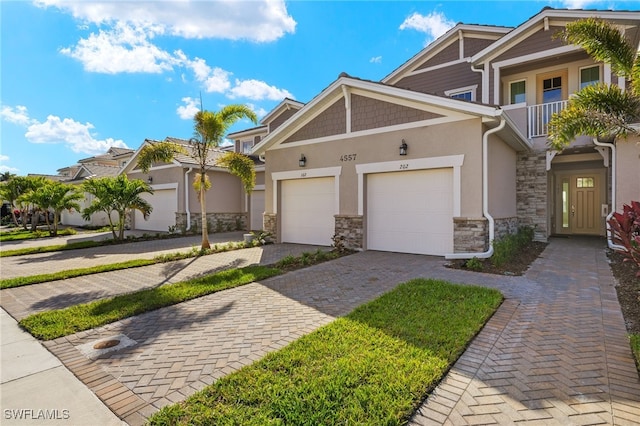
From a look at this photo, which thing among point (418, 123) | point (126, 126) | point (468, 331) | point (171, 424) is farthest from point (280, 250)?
point (126, 126)

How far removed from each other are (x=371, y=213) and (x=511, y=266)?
174 inches

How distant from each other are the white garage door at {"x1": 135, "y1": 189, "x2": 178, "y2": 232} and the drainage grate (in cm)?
1506

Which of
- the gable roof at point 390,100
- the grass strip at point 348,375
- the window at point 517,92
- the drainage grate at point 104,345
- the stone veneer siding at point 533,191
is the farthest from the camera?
the window at point 517,92

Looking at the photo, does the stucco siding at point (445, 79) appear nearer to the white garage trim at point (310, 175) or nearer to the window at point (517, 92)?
the window at point (517, 92)

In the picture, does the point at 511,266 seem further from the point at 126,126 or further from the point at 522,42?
the point at 126,126

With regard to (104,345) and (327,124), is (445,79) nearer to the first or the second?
(327,124)

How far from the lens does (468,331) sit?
4.27 metres

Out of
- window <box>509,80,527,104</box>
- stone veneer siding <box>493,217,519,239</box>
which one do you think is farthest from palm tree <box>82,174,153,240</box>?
window <box>509,80,527,104</box>

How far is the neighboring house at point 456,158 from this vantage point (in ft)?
30.2

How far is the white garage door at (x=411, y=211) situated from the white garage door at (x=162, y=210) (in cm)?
1247

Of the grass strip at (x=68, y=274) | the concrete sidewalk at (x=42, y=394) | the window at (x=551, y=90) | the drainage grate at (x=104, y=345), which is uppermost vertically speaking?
the window at (x=551, y=90)

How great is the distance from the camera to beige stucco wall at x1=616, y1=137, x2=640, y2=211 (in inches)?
406

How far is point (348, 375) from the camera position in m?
3.24

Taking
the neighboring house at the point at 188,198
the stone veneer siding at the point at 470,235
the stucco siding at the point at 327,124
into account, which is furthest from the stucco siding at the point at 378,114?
the neighboring house at the point at 188,198
